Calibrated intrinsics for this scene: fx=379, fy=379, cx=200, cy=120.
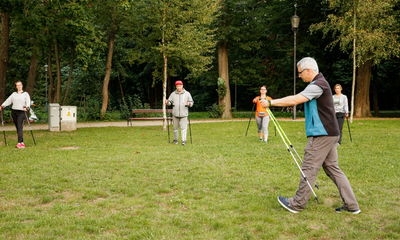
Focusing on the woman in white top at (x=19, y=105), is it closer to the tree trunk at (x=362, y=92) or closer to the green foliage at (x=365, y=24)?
the green foliage at (x=365, y=24)

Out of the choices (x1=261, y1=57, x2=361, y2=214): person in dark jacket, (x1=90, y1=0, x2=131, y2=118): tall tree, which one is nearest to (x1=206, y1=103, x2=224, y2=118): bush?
(x1=90, y1=0, x2=131, y2=118): tall tree

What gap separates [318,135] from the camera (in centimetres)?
508

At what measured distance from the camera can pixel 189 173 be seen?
303 inches

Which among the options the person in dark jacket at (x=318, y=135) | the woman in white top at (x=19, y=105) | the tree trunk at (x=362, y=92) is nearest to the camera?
the person in dark jacket at (x=318, y=135)

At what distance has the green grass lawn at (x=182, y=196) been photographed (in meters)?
4.47

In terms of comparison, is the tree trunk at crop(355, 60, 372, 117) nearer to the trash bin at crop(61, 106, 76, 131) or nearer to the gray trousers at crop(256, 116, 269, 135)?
the gray trousers at crop(256, 116, 269, 135)

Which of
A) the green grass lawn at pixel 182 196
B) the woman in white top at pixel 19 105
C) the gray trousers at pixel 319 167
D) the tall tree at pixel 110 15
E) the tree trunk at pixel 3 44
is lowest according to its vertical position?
the green grass lawn at pixel 182 196

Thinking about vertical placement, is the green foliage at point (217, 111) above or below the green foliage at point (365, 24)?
below

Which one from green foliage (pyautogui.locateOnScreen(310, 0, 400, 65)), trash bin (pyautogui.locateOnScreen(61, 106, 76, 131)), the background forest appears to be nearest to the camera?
the background forest

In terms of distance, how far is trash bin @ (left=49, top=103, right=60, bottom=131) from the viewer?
59.7 ft

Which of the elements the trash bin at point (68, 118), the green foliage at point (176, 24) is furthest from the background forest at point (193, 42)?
the trash bin at point (68, 118)

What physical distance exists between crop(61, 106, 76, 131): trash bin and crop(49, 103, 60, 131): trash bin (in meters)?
0.23

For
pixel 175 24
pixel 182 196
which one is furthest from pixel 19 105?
pixel 175 24

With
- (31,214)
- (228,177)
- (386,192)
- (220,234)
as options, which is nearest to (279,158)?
(228,177)
